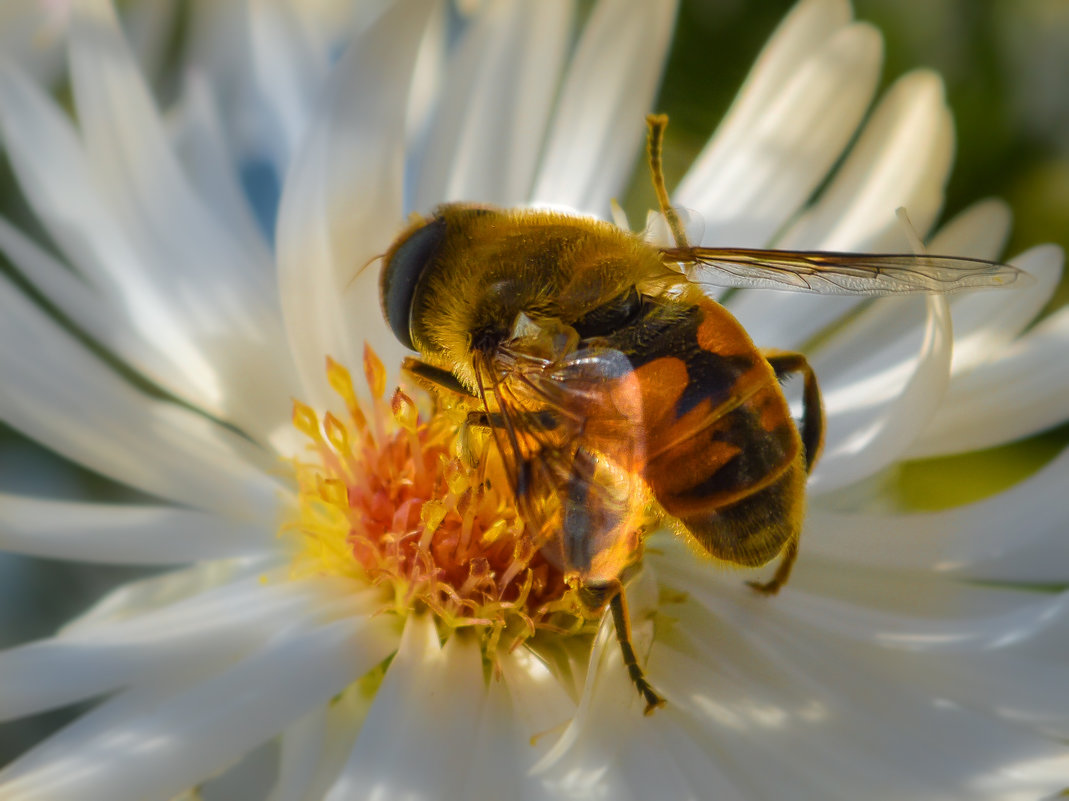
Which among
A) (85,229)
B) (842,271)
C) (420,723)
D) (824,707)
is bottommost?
(824,707)

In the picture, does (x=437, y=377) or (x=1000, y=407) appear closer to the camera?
(x=437, y=377)

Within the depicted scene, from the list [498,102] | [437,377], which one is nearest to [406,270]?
[437,377]

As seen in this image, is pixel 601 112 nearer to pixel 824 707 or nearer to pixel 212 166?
pixel 212 166

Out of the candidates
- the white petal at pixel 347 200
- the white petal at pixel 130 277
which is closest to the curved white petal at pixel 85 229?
the white petal at pixel 130 277

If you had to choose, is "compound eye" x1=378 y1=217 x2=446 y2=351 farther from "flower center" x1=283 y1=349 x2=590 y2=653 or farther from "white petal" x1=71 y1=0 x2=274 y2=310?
"white petal" x1=71 y1=0 x2=274 y2=310

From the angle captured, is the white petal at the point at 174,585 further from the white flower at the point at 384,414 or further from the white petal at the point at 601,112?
the white petal at the point at 601,112

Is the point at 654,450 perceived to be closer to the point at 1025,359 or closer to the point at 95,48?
the point at 1025,359

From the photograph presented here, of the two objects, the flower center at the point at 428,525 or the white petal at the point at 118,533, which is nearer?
the white petal at the point at 118,533
